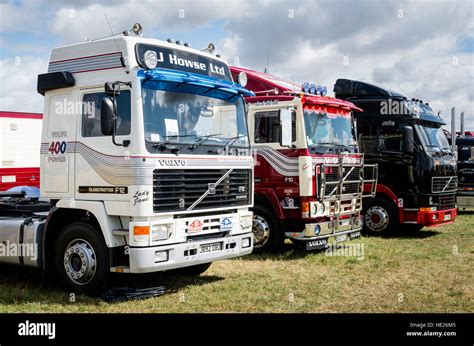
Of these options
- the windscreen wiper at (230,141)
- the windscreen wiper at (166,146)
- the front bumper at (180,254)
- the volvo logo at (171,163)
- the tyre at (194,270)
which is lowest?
the tyre at (194,270)

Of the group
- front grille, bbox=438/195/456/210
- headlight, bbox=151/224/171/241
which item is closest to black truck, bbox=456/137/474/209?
front grille, bbox=438/195/456/210

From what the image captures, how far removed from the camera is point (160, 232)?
6980 millimetres

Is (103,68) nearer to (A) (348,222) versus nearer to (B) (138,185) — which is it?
(B) (138,185)

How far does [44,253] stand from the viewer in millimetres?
7758

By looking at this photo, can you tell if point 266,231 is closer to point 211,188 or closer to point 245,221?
point 245,221

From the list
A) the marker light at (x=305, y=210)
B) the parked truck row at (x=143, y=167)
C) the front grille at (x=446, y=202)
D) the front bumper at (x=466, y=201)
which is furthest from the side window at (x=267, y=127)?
the front bumper at (x=466, y=201)

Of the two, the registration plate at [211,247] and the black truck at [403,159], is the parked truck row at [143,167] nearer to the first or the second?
the registration plate at [211,247]

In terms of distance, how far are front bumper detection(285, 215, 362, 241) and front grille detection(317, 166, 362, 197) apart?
55 cm

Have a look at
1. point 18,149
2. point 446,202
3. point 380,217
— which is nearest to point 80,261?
point 380,217

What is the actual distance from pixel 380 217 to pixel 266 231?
13.4 feet

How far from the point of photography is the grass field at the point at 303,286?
7184mm

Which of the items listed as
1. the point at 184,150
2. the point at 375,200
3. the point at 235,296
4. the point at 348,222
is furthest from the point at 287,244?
the point at 184,150

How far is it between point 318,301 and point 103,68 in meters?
4.22

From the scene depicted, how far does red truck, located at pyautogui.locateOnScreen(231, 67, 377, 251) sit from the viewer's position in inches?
401
